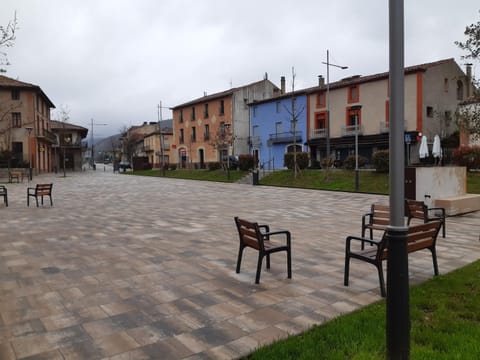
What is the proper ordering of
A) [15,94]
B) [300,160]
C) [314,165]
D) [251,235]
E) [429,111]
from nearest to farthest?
[251,235] < [300,160] < [314,165] < [429,111] < [15,94]

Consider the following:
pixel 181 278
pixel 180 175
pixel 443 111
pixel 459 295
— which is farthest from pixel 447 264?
pixel 180 175

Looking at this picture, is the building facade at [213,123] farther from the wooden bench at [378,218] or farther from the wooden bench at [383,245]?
the wooden bench at [383,245]

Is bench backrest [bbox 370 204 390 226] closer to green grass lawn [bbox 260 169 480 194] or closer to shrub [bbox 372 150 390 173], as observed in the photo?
green grass lawn [bbox 260 169 480 194]

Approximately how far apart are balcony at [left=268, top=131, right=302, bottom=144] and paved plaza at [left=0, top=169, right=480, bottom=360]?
30453mm

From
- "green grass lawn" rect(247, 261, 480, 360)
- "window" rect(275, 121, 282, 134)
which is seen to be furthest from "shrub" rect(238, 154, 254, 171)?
"green grass lawn" rect(247, 261, 480, 360)

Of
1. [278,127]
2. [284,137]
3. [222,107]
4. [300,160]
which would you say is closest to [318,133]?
[284,137]

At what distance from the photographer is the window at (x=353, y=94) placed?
113 ft

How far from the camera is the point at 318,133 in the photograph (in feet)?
124

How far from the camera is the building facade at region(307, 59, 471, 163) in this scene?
30297mm

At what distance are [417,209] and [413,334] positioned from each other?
5222 millimetres

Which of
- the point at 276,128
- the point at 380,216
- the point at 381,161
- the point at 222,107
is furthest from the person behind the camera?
the point at 222,107

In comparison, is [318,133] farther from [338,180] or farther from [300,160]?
[338,180]

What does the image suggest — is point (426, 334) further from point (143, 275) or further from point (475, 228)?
point (475, 228)

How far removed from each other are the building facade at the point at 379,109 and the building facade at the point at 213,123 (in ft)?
33.9
